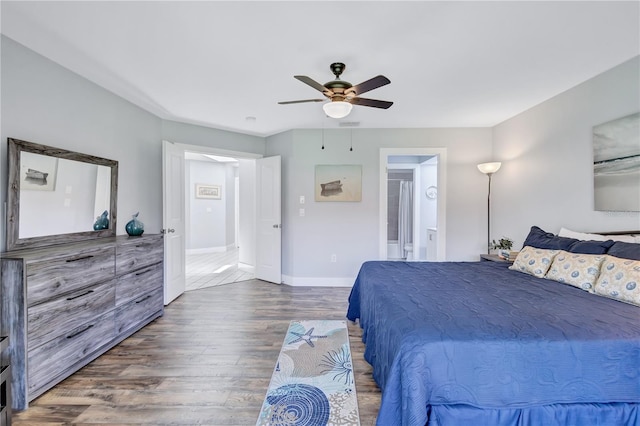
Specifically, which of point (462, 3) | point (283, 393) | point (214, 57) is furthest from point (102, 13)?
point (283, 393)

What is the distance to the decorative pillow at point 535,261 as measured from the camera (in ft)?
7.75

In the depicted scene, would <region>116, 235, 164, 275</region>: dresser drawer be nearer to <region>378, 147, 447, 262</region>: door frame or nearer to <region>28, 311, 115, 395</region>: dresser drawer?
<region>28, 311, 115, 395</region>: dresser drawer

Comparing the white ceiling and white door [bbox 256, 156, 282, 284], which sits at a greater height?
the white ceiling

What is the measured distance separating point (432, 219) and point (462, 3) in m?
5.03

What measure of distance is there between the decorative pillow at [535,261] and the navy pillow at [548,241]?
89 mm

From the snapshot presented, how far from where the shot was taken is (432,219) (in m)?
6.21

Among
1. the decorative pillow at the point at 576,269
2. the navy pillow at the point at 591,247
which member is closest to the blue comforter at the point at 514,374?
the decorative pillow at the point at 576,269

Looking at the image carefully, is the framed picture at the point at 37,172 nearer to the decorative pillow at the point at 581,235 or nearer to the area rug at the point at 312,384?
the area rug at the point at 312,384

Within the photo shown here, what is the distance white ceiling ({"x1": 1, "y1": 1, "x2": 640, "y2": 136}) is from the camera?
175 centimetres

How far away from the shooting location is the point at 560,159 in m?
3.00

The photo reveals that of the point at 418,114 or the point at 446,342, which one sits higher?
the point at 418,114

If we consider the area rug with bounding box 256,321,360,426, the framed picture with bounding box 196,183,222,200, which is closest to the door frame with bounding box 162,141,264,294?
the area rug with bounding box 256,321,360,426

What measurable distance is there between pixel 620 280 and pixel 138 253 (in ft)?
12.9

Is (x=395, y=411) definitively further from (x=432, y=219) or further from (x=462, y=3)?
(x=432, y=219)
